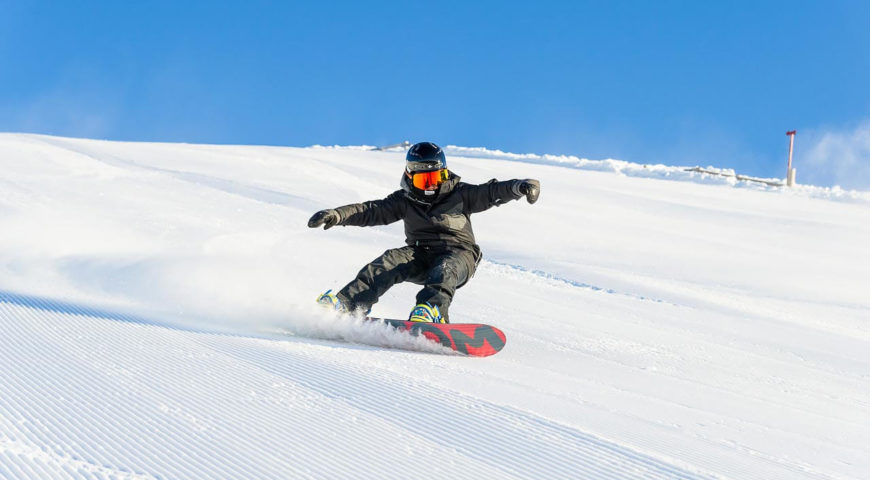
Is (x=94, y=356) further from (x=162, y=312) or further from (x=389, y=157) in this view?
(x=389, y=157)

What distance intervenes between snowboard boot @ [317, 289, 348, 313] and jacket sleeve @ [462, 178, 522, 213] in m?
1.16

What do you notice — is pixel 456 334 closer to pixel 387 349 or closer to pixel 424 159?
pixel 387 349

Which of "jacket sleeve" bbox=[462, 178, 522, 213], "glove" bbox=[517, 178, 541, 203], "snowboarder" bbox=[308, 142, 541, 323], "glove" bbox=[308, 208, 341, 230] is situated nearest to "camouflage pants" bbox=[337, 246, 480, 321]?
"snowboarder" bbox=[308, 142, 541, 323]

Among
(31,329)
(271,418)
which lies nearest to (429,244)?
(31,329)

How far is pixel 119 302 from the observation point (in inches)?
207

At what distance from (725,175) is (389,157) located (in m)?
7.50

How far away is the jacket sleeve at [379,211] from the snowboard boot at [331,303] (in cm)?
87

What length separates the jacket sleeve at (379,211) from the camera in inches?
220

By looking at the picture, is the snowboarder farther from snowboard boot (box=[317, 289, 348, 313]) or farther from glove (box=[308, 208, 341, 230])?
snowboard boot (box=[317, 289, 348, 313])

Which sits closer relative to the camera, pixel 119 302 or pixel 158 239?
pixel 119 302

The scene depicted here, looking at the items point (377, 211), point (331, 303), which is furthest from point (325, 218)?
point (331, 303)

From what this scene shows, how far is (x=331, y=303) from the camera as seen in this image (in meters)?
4.75

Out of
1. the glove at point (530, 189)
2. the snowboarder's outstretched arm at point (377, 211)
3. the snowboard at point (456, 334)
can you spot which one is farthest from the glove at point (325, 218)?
the glove at point (530, 189)

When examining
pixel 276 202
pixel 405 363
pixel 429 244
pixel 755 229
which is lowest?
pixel 405 363
